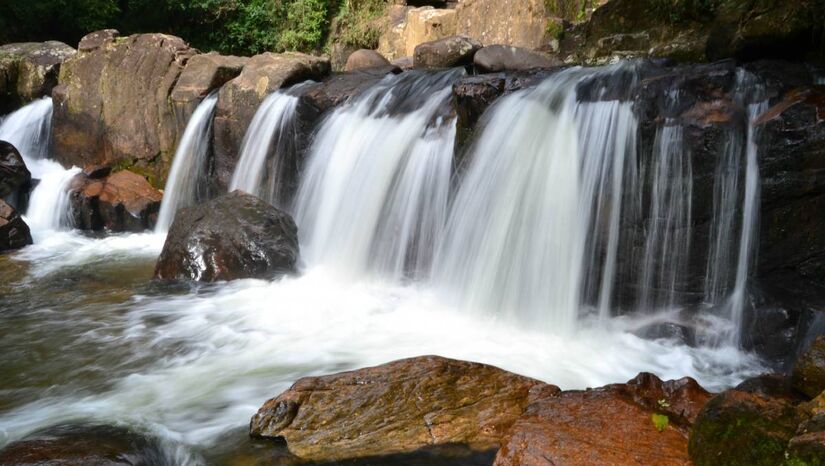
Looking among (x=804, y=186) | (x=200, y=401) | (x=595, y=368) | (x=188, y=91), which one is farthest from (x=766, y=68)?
(x=188, y=91)

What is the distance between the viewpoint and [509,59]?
879 centimetres

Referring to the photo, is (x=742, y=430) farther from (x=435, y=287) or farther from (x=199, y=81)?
(x=199, y=81)

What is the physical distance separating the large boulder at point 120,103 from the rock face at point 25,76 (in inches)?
27.7

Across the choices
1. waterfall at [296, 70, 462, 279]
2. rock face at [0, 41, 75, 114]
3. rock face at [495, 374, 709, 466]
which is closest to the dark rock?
waterfall at [296, 70, 462, 279]

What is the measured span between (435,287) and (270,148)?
3763 mm

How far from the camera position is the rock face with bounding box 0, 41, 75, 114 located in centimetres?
1302

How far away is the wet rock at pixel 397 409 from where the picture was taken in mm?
3691

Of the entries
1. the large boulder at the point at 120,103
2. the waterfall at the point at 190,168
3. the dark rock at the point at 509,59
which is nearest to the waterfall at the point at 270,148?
the waterfall at the point at 190,168

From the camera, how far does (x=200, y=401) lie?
14.8 ft

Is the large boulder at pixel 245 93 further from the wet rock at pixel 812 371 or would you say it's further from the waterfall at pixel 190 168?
the wet rock at pixel 812 371

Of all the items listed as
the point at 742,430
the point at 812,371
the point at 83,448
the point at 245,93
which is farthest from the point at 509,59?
the point at 83,448

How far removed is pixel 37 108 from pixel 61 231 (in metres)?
3.79

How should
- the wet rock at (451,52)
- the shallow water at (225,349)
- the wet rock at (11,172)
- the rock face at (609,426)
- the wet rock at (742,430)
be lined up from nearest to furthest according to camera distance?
the wet rock at (742,430) < the rock face at (609,426) < the shallow water at (225,349) < the wet rock at (451,52) < the wet rock at (11,172)

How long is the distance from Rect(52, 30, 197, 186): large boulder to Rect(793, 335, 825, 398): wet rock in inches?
387
